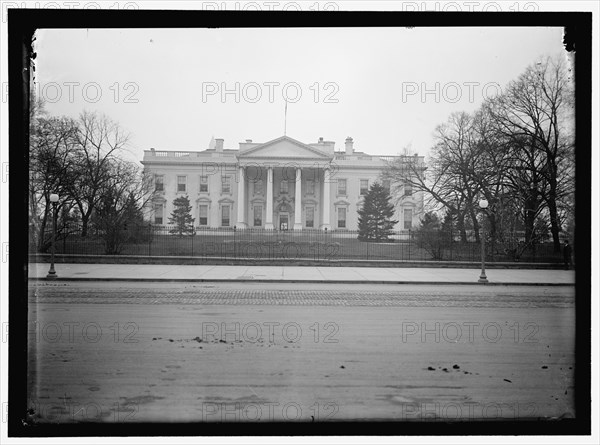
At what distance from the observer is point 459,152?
63.8ft

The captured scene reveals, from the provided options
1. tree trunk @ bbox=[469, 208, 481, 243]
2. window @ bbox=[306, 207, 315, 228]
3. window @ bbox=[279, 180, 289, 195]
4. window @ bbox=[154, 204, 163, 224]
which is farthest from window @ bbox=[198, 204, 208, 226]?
tree trunk @ bbox=[469, 208, 481, 243]

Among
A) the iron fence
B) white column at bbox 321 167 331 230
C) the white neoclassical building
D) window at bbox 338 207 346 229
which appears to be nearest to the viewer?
the iron fence

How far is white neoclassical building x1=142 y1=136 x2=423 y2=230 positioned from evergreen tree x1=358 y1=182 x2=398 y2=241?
0.77 m

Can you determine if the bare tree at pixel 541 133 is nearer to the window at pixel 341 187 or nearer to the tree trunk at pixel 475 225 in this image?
the tree trunk at pixel 475 225

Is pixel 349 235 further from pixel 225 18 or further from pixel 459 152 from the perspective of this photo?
pixel 225 18

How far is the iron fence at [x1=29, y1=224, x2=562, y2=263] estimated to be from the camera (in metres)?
19.1

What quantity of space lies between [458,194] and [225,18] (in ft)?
66.7

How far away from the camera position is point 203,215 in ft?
93.9

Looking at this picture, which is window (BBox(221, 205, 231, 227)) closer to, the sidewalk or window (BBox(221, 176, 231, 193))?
window (BBox(221, 176, 231, 193))

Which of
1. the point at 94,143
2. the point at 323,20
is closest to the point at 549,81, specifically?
the point at 323,20

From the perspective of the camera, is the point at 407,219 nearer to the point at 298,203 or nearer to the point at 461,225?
the point at 461,225

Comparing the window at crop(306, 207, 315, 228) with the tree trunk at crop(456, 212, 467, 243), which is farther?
the window at crop(306, 207, 315, 228)

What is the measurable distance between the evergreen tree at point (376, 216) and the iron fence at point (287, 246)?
859 mm

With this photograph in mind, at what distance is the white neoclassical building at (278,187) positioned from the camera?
74.3 feet
